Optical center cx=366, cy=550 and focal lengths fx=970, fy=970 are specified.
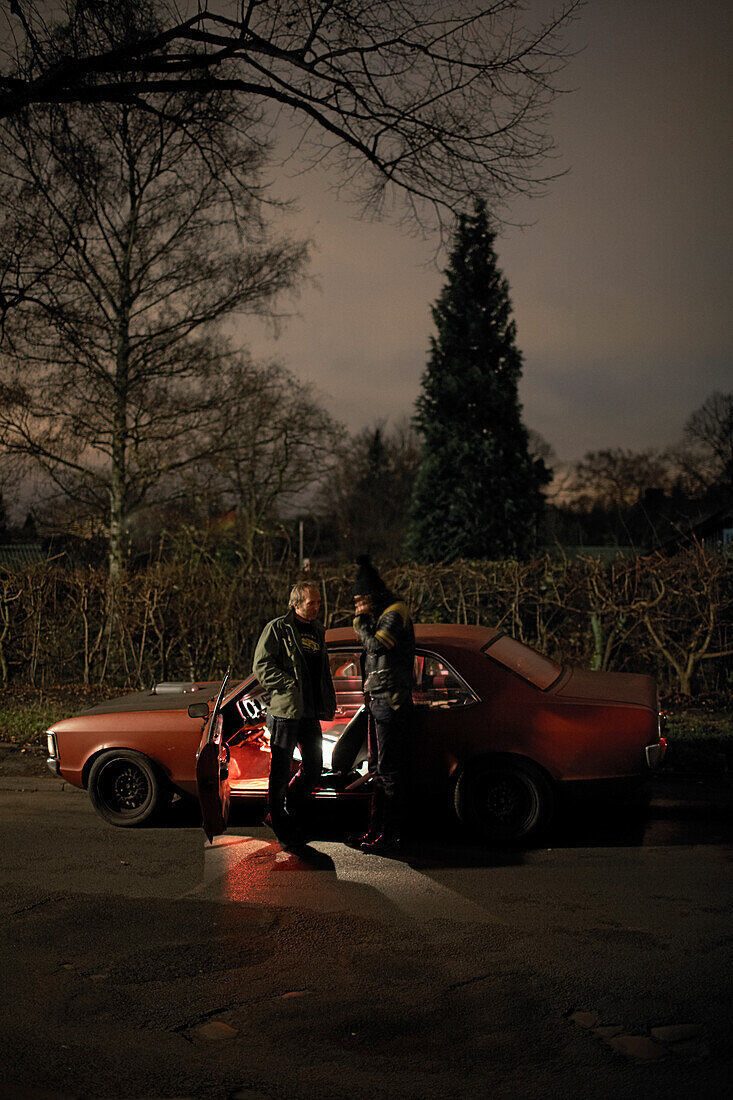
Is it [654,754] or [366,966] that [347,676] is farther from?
[366,966]

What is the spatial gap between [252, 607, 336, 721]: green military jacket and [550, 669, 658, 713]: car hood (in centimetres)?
156

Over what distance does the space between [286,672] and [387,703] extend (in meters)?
0.69

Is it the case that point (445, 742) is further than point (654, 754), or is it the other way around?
point (445, 742)

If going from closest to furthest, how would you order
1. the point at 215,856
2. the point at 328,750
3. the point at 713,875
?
the point at 713,875, the point at 215,856, the point at 328,750

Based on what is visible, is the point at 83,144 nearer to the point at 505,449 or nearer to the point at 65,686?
the point at 65,686

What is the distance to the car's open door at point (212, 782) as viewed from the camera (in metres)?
5.87

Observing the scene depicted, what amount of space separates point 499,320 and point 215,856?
32066mm

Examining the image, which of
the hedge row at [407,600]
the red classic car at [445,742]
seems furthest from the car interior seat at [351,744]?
the hedge row at [407,600]

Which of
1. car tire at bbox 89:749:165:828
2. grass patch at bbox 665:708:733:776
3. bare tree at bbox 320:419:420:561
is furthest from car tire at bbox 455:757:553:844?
bare tree at bbox 320:419:420:561

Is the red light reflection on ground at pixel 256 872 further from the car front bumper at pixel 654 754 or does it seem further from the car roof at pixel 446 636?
the car front bumper at pixel 654 754

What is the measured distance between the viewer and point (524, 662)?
7.00m

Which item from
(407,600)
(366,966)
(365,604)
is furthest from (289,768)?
(407,600)

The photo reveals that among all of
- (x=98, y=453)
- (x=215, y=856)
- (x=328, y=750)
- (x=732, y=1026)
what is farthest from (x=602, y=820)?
(x=98, y=453)

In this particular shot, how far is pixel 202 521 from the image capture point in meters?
19.9
